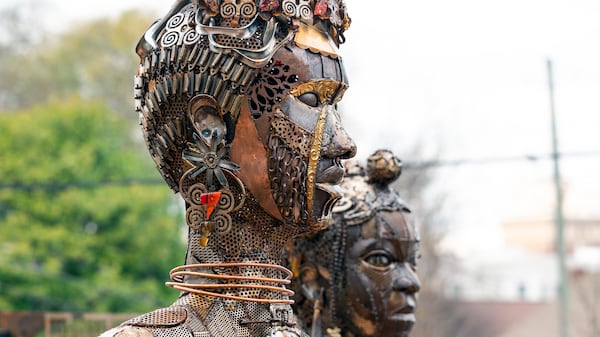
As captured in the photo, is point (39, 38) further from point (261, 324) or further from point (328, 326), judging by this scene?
point (261, 324)

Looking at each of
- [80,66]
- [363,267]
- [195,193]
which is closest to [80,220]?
[80,66]

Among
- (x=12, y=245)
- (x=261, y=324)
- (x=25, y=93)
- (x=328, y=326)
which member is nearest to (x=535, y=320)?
(x=12, y=245)

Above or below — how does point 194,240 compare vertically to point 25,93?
below

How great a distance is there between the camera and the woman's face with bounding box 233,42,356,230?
4543mm

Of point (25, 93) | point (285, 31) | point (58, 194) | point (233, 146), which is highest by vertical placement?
point (25, 93)

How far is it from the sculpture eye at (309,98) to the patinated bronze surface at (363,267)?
239cm

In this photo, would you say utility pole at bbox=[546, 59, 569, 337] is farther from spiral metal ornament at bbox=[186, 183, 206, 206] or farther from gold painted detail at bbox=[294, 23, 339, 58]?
spiral metal ornament at bbox=[186, 183, 206, 206]

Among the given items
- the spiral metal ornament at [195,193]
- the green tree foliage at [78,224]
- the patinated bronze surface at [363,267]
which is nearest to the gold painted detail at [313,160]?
the spiral metal ornament at [195,193]

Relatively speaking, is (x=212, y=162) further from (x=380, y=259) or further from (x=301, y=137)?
(x=380, y=259)

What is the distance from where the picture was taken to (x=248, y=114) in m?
4.56

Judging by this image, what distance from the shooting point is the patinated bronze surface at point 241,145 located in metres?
4.54

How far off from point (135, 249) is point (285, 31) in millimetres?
19734

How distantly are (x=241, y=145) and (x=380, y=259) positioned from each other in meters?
2.62

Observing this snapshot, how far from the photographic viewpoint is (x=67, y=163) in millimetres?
24312
